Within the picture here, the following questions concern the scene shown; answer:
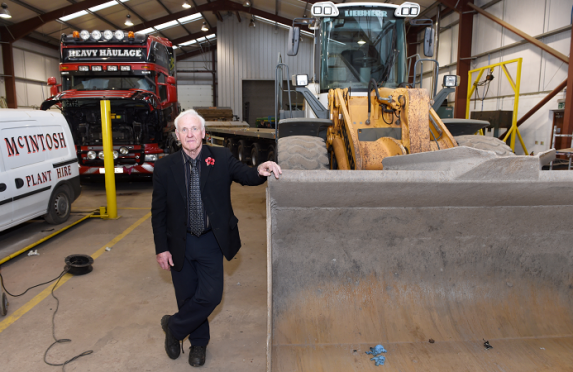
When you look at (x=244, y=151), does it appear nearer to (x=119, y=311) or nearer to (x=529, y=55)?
(x=119, y=311)

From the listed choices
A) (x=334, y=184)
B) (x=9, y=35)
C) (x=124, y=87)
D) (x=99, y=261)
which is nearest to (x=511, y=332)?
(x=334, y=184)

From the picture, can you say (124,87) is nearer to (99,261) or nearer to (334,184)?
(99,261)

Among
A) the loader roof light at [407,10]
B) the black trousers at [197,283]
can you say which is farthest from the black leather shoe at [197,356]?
the loader roof light at [407,10]

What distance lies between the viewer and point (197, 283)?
9.53ft

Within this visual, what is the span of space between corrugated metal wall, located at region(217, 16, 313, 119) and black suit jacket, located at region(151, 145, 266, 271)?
78.4 ft

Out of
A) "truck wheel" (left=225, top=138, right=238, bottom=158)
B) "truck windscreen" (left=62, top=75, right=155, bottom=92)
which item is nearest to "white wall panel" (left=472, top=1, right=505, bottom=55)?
"truck wheel" (left=225, top=138, right=238, bottom=158)

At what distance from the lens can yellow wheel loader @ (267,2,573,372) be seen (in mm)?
2596

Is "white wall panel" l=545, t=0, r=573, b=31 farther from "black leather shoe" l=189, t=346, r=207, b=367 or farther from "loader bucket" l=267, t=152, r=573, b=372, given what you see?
"black leather shoe" l=189, t=346, r=207, b=367

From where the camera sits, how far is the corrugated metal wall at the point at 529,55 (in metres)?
11.1

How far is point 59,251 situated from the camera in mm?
5414

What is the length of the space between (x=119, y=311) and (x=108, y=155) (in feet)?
12.2

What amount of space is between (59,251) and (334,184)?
446 cm

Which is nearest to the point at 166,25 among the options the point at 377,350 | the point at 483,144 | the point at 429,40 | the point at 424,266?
the point at 429,40

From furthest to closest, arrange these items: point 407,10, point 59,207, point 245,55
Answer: point 245,55 → point 59,207 → point 407,10
